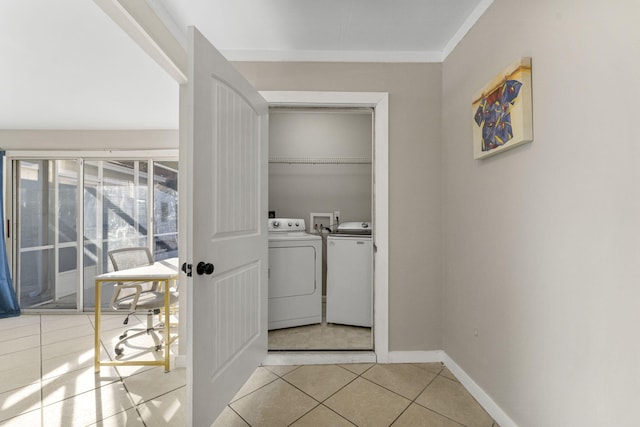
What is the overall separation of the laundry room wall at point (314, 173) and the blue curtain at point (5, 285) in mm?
3486

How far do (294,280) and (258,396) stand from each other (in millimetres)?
1130

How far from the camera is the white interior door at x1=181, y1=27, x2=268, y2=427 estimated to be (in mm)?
1246

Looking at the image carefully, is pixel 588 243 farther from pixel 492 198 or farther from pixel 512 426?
pixel 512 426

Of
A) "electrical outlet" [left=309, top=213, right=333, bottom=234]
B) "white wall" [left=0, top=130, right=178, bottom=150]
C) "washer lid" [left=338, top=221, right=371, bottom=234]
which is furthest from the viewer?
"white wall" [left=0, top=130, right=178, bottom=150]

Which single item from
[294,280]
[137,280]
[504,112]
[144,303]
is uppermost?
[504,112]

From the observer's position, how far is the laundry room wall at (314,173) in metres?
3.53

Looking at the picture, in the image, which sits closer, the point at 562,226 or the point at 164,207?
the point at 562,226

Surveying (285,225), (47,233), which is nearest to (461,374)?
(285,225)

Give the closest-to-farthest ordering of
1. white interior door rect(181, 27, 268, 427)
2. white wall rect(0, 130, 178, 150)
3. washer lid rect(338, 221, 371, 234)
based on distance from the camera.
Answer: white interior door rect(181, 27, 268, 427) < washer lid rect(338, 221, 371, 234) < white wall rect(0, 130, 178, 150)

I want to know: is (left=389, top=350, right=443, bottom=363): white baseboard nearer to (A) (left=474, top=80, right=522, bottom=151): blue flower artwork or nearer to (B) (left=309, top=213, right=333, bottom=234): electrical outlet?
(A) (left=474, top=80, right=522, bottom=151): blue flower artwork

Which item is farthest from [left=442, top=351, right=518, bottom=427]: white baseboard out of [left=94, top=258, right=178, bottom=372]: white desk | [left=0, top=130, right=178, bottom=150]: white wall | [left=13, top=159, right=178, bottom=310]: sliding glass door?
[left=0, top=130, right=178, bottom=150]: white wall

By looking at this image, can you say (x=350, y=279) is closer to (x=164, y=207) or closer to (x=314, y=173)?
(x=314, y=173)

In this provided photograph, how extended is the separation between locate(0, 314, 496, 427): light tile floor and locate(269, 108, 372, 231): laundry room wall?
1.89m

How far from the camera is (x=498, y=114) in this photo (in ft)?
4.64
